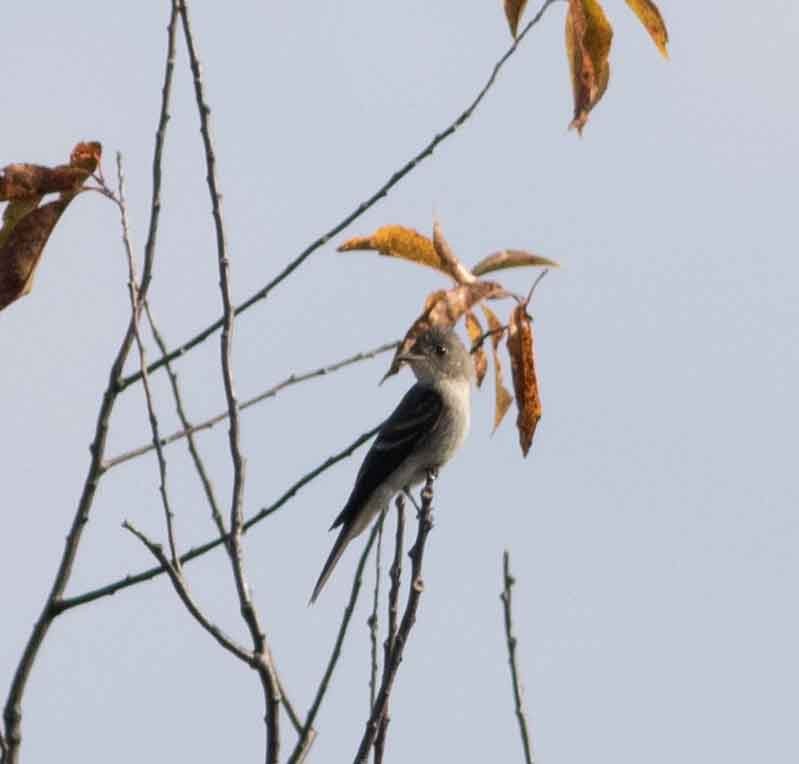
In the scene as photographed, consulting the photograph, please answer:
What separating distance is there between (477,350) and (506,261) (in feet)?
1.06

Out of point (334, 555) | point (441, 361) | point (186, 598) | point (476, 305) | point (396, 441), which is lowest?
point (186, 598)

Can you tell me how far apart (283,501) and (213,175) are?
107 cm

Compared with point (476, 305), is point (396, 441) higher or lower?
higher

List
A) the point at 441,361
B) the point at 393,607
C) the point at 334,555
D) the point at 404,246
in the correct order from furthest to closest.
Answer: the point at 441,361, the point at 334,555, the point at 404,246, the point at 393,607

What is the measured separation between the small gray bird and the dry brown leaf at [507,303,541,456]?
230 inches

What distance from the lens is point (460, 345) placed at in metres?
12.5

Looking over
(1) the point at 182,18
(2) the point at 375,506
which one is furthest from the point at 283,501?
(2) the point at 375,506

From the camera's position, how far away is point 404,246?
5.42 meters

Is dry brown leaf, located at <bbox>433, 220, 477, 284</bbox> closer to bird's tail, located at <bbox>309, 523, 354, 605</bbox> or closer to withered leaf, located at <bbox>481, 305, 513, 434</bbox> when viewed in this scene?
withered leaf, located at <bbox>481, 305, 513, 434</bbox>

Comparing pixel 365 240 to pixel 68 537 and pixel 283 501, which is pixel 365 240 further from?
pixel 68 537

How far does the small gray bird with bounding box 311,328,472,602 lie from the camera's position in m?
11.6

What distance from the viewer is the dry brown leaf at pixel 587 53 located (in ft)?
16.3

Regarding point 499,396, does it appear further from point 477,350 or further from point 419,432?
point 419,432

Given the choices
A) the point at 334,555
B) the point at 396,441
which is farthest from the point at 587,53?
the point at 396,441
